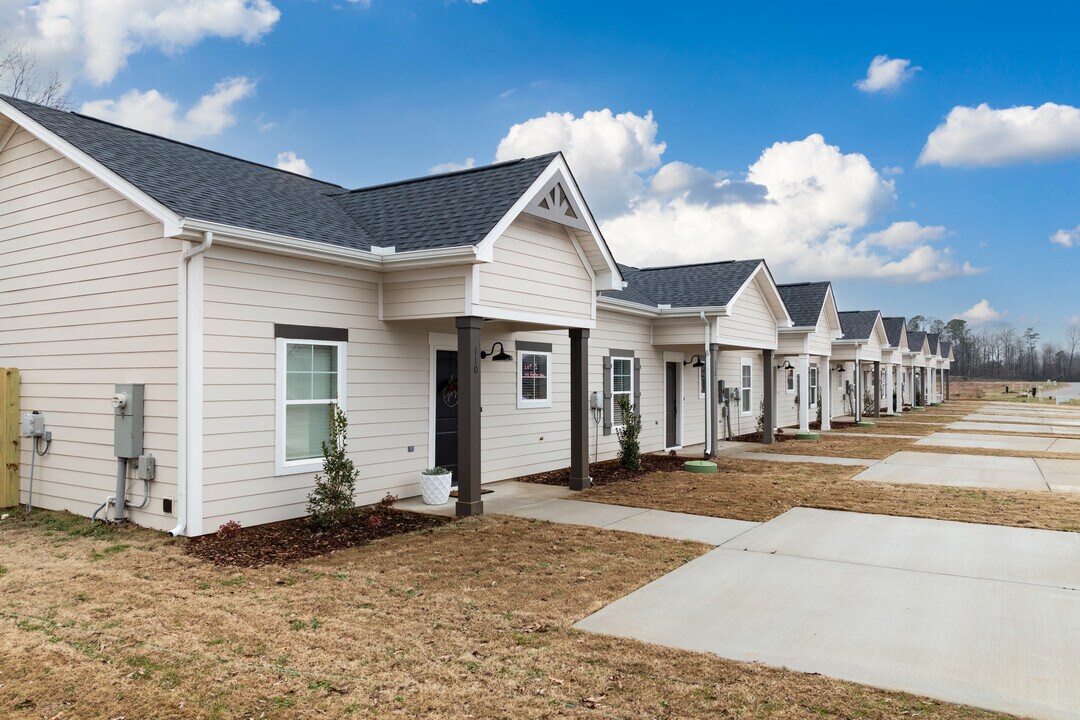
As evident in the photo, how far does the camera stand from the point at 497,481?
11383mm

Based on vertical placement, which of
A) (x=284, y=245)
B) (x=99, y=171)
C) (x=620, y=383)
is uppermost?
(x=99, y=171)

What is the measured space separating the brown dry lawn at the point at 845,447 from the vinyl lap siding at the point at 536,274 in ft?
28.1

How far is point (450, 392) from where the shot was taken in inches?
409

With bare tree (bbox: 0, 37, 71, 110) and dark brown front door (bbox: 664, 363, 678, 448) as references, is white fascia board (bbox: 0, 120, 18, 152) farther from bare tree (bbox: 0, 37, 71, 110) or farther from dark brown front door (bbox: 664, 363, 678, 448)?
bare tree (bbox: 0, 37, 71, 110)

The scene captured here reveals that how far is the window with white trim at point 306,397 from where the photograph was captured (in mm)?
7887

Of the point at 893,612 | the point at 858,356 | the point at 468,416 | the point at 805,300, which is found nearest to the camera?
the point at 893,612

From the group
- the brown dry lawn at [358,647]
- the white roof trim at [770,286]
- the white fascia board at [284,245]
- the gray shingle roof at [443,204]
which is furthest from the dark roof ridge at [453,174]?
the white roof trim at [770,286]

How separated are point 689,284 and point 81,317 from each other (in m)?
12.6

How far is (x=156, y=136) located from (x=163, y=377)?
434 centimetres

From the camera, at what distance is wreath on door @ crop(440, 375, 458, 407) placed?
406 inches

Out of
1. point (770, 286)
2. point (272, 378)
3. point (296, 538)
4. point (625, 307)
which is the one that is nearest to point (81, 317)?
point (272, 378)

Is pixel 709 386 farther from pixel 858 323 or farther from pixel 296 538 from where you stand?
pixel 858 323

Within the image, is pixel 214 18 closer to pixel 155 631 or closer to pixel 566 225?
pixel 566 225

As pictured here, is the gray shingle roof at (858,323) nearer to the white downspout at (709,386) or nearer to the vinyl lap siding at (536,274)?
the white downspout at (709,386)
